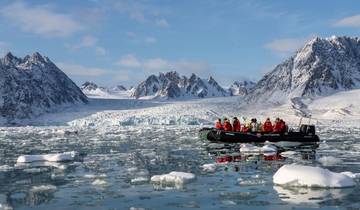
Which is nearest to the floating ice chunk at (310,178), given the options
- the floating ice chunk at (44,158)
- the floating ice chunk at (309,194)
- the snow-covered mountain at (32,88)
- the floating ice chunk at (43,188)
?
the floating ice chunk at (309,194)

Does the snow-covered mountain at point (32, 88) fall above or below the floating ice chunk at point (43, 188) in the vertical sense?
above

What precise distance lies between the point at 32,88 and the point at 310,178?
126 metres

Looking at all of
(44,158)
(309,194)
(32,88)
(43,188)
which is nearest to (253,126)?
(44,158)

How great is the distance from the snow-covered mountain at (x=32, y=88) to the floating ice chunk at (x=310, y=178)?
97817mm

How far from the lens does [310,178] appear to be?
14.1m

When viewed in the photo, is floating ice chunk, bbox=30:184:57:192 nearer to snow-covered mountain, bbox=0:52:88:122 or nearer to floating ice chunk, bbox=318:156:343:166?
floating ice chunk, bbox=318:156:343:166

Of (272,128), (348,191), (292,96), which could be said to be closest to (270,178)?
(348,191)

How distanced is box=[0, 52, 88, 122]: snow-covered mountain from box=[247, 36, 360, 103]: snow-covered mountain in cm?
5006

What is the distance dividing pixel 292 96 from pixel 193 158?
387 feet


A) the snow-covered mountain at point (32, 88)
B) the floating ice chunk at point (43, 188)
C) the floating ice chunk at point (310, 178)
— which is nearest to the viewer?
the floating ice chunk at point (310, 178)

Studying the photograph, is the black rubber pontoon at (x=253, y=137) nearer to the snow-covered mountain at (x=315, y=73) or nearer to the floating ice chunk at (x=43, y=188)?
the floating ice chunk at (x=43, y=188)

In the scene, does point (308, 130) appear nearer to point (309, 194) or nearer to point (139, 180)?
Result: point (139, 180)

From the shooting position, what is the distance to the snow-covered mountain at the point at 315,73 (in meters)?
142

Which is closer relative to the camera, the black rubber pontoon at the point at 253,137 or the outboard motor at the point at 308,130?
the black rubber pontoon at the point at 253,137
